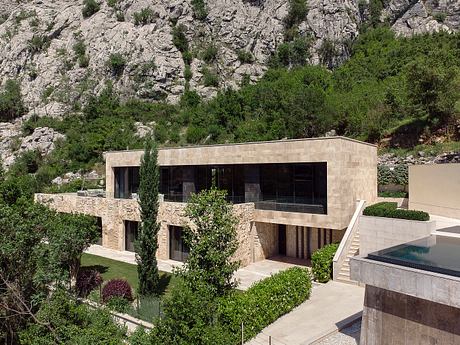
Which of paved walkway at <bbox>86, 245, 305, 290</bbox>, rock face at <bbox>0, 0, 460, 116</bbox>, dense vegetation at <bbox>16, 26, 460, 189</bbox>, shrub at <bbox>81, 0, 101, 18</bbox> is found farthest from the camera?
shrub at <bbox>81, 0, 101, 18</bbox>

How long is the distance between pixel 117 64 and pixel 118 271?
4862 centimetres

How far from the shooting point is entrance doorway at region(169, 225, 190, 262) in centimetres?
2203

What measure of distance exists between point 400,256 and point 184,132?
43259 millimetres

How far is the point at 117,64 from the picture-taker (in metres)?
60.5

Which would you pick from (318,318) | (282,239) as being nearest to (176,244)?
(282,239)

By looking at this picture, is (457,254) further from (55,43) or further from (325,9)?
(55,43)

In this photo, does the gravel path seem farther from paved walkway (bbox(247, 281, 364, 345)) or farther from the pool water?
the pool water

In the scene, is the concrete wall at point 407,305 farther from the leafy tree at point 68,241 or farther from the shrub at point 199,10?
the shrub at point 199,10

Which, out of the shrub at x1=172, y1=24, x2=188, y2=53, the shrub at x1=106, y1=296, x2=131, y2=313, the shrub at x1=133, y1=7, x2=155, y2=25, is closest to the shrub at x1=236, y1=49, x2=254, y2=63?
the shrub at x1=172, y1=24, x2=188, y2=53

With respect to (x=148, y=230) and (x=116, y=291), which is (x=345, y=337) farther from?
(x=116, y=291)

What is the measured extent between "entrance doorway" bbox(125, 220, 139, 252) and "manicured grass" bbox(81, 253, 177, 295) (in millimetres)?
2314

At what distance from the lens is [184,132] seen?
51094mm

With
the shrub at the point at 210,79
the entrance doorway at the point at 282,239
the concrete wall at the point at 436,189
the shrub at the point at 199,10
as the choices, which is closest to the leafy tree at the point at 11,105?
the shrub at the point at 210,79

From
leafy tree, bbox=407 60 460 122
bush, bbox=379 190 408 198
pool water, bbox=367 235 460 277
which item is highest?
leafy tree, bbox=407 60 460 122
